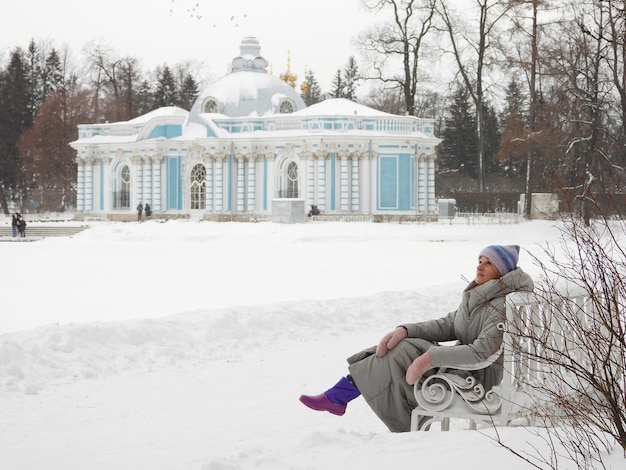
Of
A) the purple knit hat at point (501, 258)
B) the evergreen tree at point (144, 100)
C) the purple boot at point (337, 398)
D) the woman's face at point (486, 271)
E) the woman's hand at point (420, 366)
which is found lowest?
the purple boot at point (337, 398)

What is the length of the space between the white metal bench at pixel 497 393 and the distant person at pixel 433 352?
6cm

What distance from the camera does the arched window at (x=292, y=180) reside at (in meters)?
39.4

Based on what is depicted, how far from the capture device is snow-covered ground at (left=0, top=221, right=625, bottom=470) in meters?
4.91

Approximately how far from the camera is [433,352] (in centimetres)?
510

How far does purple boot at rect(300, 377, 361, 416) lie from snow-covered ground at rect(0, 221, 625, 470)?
0.42 ft

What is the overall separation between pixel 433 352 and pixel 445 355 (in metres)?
0.06

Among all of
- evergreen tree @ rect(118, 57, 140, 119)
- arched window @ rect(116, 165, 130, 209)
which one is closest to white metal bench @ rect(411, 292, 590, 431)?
arched window @ rect(116, 165, 130, 209)

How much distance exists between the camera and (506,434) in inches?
179

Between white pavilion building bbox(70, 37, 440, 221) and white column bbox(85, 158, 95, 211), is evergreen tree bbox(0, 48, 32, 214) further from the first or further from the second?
white pavilion building bbox(70, 37, 440, 221)

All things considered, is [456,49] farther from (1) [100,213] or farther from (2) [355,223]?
(1) [100,213]

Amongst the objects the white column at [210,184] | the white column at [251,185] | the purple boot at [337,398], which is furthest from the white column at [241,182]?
the purple boot at [337,398]

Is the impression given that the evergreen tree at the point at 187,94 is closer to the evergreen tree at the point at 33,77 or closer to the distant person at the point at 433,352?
the evergreen tree at the point at 33,77

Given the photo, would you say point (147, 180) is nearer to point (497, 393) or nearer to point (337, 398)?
point (337, 398)

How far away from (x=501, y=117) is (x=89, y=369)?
54402mm
